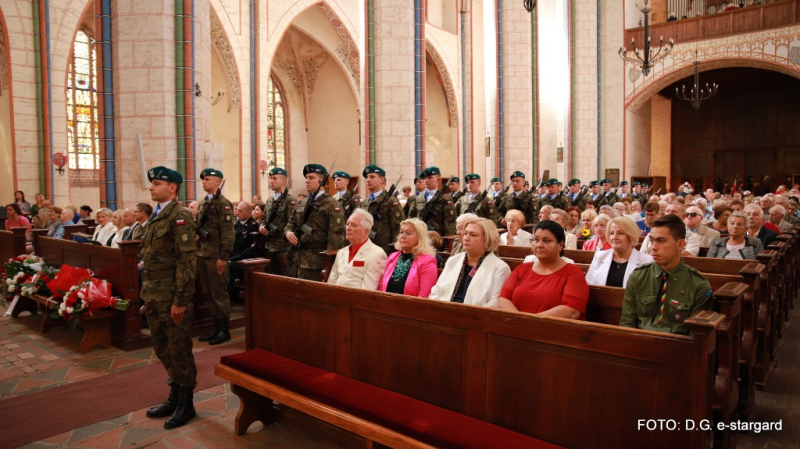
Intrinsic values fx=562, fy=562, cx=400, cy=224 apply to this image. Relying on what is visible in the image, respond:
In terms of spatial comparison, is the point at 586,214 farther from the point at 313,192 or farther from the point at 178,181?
the point at 178,181

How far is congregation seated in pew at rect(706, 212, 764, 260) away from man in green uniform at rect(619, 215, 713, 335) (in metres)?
2.40

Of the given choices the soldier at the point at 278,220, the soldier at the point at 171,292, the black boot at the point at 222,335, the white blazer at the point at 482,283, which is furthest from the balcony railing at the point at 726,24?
the soldier at the point at 171,292

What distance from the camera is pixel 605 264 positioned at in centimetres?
375

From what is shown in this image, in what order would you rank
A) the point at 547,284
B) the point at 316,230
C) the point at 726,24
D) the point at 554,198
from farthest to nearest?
the point at 726,24
the point at 554,198
the point at 316,230
the point at 547,284

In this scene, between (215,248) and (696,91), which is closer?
(215,248)

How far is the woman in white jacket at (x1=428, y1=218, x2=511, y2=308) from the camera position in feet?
10.6

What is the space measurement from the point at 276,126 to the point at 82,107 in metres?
6.58

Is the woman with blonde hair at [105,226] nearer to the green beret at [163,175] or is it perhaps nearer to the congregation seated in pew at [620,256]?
the green beret at [163,175]

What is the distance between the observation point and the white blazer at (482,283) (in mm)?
3203

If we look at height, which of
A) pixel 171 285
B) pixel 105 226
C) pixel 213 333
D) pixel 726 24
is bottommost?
pixel 213 333

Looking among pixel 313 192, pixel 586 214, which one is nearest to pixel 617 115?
pixel 586 214

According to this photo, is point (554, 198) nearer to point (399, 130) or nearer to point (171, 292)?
point (399, 130)

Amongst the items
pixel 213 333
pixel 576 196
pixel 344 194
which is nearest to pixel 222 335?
pixel 213 333

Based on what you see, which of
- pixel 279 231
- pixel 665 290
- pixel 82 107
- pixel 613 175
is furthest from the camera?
pixel 613 175
